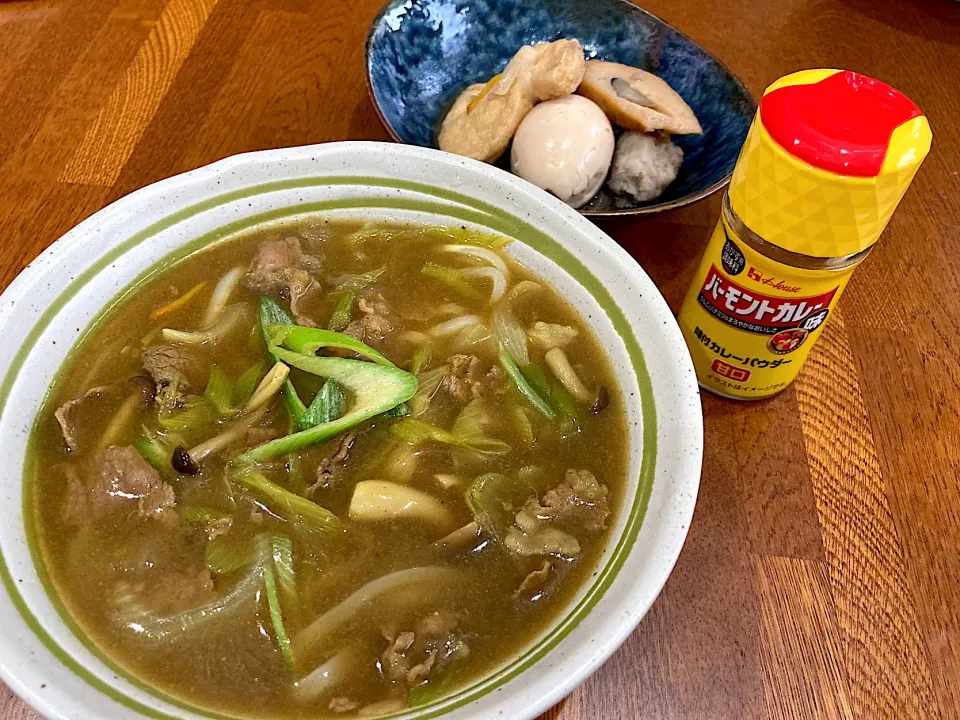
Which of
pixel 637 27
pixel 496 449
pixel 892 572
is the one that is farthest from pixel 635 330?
pixel 637 27

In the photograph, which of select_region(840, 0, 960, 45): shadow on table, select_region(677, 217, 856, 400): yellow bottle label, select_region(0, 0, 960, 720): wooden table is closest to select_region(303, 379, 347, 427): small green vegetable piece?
select_region(0, 0, 960, 720): wooden table

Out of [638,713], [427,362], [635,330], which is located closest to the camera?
[638,713]

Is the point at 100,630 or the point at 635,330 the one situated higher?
the point at 635,330

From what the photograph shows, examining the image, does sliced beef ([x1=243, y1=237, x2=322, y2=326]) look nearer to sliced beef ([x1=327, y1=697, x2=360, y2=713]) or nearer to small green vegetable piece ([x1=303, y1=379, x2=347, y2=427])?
small green vegetable piece ([x1=303, y1=379, x2=347, y2=427])

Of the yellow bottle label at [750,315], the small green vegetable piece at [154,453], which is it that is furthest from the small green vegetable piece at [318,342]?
the yellow bottle label at [750,315]

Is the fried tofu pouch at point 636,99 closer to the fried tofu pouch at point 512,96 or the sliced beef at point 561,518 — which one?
the fried tofu pouch at point 512,96

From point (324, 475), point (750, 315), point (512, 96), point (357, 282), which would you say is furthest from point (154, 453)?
point (512, 96)

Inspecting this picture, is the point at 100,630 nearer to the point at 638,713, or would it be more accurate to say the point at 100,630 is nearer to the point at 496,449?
the point at 496,449
